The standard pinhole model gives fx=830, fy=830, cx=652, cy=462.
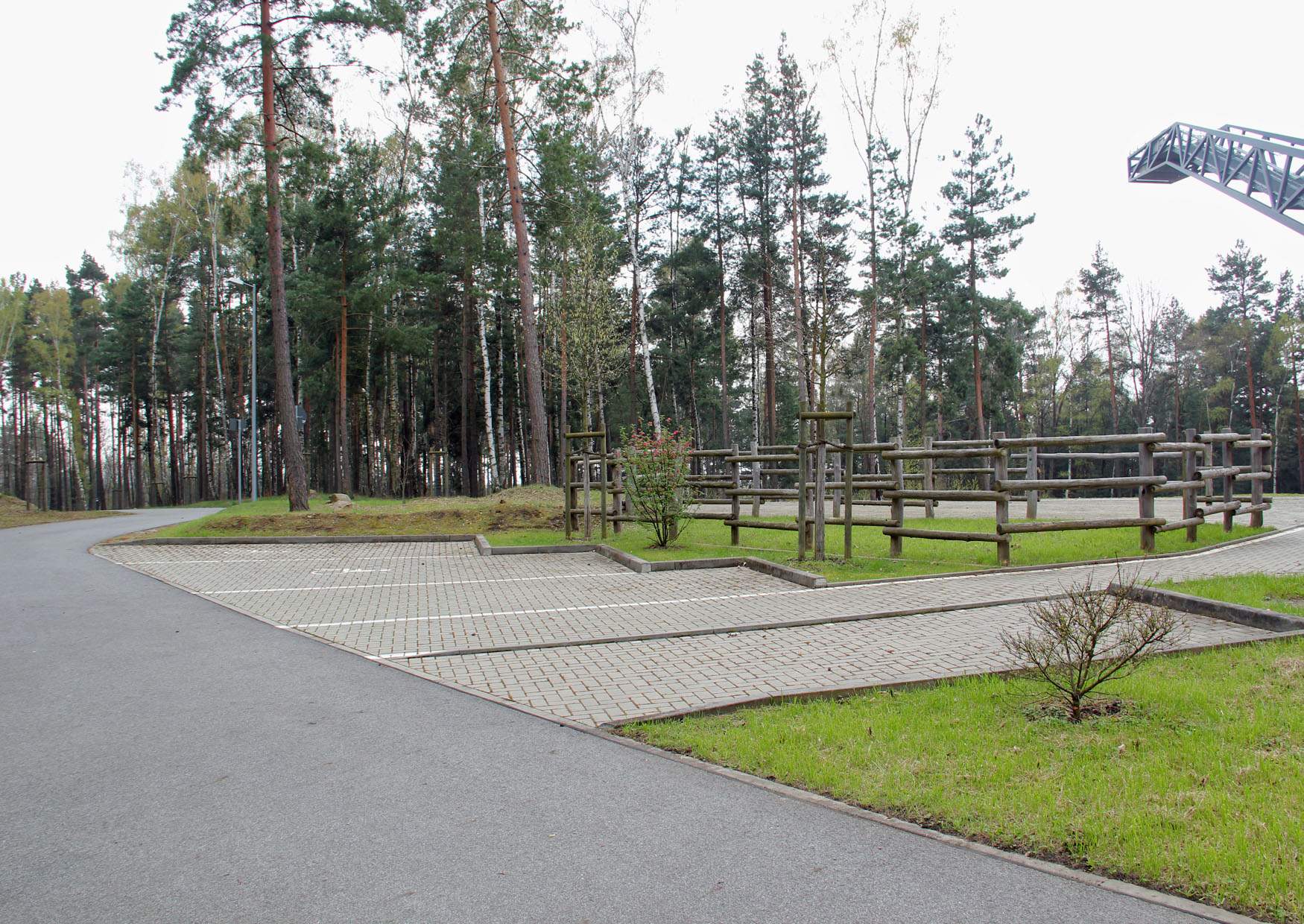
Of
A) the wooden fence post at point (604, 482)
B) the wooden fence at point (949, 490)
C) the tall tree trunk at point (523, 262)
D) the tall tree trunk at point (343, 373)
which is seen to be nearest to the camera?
the wooden fence at point (949, 490)

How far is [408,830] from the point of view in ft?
11.0

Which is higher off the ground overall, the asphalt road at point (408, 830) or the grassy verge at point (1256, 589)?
the grassy verge at point (1256, 589)

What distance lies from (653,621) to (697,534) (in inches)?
275

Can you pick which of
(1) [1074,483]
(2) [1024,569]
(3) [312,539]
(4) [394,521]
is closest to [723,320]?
(4) [394,521]

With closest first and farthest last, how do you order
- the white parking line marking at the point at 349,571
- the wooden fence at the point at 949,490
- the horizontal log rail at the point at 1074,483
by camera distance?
the horizontal log rail at the point at 1074,483
the wooden fence at the point at 949,490
the white parking line marking at the point at 349,571

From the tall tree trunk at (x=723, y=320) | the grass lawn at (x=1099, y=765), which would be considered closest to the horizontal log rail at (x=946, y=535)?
the grass lawn at (x=1099, y=765)

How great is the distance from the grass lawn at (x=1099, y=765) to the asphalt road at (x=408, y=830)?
0.70 feet

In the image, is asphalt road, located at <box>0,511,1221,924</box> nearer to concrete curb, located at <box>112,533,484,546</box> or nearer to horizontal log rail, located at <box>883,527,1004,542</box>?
horizontal log rail, located at <box>883,527,1004,542</box>

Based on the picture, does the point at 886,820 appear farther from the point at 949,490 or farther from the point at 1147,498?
the point at 949,490

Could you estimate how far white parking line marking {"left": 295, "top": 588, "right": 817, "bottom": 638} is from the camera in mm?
7988

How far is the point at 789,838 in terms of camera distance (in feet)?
10.6

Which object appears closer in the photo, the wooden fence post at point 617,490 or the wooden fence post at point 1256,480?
the wooden fence post at point 1256,480

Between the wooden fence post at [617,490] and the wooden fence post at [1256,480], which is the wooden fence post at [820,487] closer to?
the wooden fence post at [617,490]

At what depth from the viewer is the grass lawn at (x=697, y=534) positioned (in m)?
9.90
